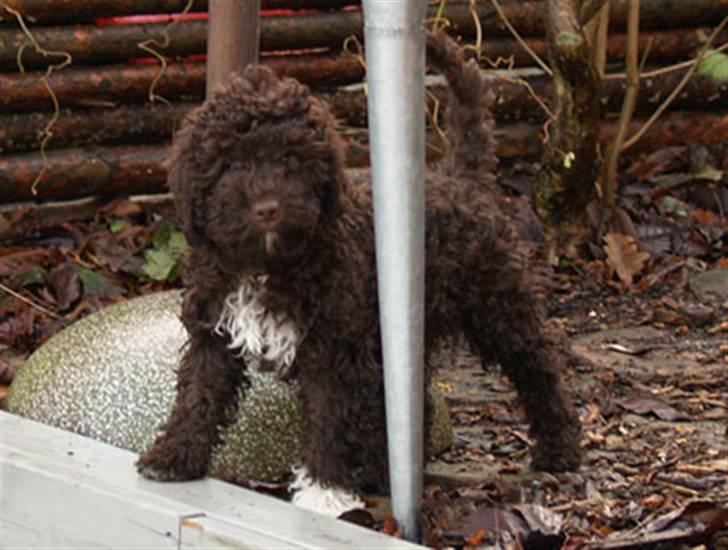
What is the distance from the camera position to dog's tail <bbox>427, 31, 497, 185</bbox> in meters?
4.79

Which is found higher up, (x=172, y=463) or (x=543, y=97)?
(x=543, y=97)

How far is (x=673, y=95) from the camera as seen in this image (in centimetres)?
856

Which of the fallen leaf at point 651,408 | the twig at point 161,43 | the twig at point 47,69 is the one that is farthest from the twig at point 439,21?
the fallen leaf at point 651,408

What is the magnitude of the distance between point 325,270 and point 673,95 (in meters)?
4.82

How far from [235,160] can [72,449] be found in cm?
94

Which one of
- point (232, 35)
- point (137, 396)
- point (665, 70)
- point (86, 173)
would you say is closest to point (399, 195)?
point (137, 396)

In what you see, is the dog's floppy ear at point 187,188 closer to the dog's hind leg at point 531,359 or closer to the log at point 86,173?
the dog's hind leg at point 531,359

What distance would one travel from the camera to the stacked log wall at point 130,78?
7.84 m

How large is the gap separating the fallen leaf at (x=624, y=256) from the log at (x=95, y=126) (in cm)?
211

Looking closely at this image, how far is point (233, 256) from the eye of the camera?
395 centimetres

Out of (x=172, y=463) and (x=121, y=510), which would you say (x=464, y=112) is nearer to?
(x=172, y=463)

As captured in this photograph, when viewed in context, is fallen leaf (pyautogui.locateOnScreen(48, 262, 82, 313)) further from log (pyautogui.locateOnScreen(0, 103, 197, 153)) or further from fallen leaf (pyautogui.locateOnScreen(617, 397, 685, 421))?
fallen leaf (pyautogui.locateOnScreen(617, 397, 685, 421))

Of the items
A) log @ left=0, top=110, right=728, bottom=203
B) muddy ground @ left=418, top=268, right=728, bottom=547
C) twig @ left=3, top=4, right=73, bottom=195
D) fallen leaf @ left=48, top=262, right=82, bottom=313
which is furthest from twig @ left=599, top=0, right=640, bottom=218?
twig @ left=3, top=4, right=73, bottom=195

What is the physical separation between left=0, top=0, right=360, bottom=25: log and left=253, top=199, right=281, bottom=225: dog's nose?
14.0ft
